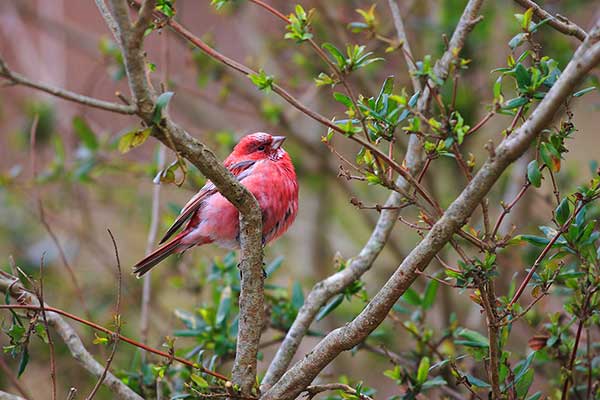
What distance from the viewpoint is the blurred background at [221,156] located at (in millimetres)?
4434

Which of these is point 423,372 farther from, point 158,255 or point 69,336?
point 158,255

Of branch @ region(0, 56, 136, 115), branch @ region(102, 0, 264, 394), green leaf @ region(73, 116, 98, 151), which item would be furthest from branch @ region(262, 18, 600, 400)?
green leaf @ region(73, 116, 98, 151)

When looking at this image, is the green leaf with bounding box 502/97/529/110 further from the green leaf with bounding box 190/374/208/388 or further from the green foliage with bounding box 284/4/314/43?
the green leaf with bounding box 190/374/208/388

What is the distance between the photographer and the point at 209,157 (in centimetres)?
197

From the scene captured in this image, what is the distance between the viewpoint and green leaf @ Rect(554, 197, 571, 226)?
7.13 feet

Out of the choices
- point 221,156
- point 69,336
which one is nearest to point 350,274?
point 69,336

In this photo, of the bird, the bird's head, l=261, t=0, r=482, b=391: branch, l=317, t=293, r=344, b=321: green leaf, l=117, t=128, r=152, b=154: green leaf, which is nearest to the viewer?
l=117, t=128, r=152, b=154: green leaf

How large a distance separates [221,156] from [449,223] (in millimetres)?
2961

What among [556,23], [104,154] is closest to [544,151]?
[556,23]

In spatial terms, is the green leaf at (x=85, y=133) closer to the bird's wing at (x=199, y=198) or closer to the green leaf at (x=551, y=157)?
the bird's wing at (x=199, y=198)

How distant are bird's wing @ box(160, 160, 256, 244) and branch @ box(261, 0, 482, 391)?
2.44 feet

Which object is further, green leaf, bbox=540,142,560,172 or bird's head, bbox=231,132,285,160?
bird's head, bbox=231,132,285,160

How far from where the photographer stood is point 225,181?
6.73 ft

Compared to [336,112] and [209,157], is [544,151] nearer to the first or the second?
[209,157]
